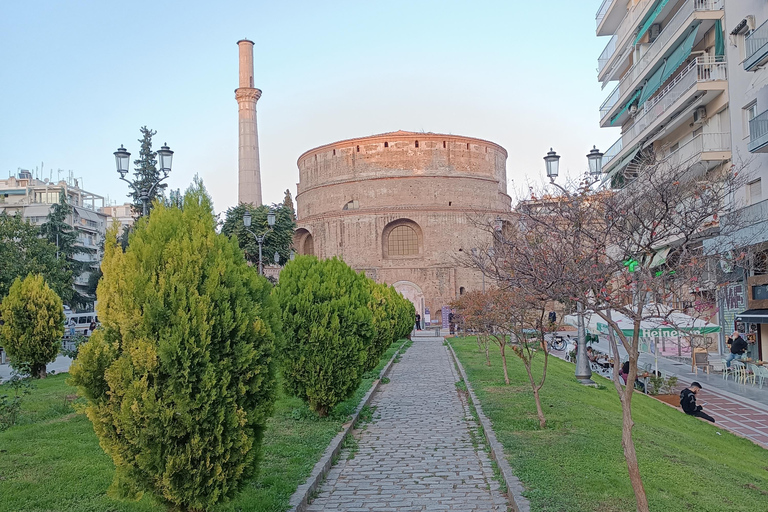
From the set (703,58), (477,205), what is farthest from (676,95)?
(477,205)

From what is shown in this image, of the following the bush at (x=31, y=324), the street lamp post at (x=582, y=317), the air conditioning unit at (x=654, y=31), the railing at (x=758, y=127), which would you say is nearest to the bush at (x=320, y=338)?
the street lamp post at (x=582, y=317)

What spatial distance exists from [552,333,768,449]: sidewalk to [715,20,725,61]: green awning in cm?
853

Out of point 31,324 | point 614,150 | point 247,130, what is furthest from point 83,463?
point 247,130

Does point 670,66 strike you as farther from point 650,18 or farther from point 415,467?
point 415,467

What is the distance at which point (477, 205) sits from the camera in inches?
1929

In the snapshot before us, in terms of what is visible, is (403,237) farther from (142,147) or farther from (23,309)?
(23,309)

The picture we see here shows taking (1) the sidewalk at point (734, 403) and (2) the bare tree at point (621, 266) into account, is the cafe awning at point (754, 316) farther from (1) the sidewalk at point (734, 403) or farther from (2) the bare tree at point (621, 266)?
(2) the bare tree at point (621, 266)

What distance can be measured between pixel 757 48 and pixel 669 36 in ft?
15.3

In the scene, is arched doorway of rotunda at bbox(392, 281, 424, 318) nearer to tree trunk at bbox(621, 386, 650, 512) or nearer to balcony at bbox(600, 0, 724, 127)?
balcony at bbox(600, 0, 724, 127)

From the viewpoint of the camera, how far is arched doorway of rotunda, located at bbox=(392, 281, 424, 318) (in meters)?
46.6

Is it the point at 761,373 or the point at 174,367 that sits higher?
the point at 174,367

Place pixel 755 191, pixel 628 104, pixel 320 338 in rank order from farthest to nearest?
pixel 628 104 → pixel 755 191 → pixel 320 338

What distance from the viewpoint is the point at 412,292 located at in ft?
153

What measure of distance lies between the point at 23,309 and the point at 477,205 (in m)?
39.1
